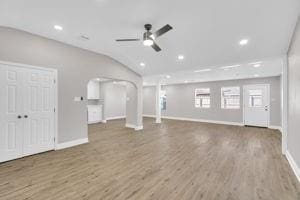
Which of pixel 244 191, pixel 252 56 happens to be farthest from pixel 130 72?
pixel 244 191

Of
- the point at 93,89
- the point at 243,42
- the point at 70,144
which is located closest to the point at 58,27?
the point at 70,144

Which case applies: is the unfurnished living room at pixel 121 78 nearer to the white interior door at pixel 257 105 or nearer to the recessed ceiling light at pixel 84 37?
the recessed ceiling light at pixel 84 37

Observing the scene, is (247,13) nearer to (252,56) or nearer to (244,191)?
(252,56)

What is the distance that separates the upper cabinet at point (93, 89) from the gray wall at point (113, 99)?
239mm

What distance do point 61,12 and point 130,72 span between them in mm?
3733

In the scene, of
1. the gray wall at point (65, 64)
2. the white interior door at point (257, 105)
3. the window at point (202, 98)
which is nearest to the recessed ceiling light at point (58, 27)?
the gray wall at point (65, 64)

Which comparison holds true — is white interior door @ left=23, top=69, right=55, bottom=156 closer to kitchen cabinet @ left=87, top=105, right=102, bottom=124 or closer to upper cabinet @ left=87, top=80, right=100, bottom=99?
kitchen cabinet @ left=87, top=105, right=102, bottom=124

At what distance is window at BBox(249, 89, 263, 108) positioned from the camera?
7513mm

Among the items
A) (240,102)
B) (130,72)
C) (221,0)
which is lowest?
(240,102)

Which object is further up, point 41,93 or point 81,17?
point 81,17

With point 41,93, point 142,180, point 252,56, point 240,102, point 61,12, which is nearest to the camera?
point 142,180

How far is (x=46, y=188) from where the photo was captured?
232 centimetres

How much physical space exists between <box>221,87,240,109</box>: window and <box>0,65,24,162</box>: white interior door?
9.05m

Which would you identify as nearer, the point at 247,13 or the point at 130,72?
the point at 247,13
